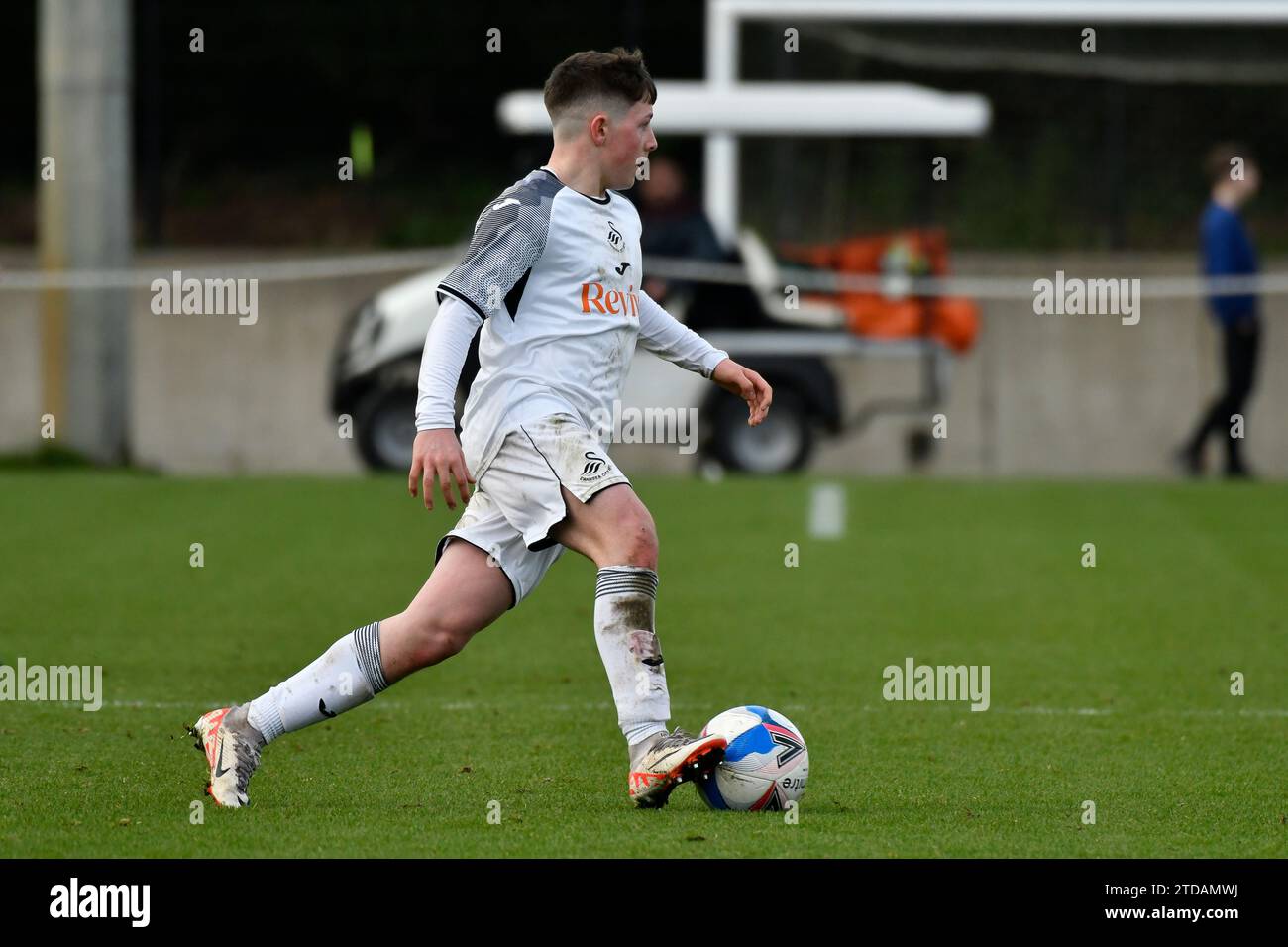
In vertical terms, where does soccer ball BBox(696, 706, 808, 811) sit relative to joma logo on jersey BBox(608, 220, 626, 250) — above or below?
below

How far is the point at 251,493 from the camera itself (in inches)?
571

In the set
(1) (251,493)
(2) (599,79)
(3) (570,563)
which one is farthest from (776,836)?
(1) (251,493)

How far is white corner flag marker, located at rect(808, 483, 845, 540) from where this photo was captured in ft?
42.1

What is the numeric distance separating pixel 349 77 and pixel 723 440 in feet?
19.7

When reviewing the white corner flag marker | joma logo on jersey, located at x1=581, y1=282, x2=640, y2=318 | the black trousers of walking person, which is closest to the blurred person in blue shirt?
the black trousers of walking person

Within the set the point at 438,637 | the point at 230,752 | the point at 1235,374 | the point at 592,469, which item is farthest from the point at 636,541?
the point at 1235,374

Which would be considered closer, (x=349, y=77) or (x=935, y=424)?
(x=935, y=424)

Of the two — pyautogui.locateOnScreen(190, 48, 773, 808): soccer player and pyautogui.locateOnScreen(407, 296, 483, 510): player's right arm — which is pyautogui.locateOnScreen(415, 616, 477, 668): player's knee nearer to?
pyautogui.locateOnScreen(190, 48, 773, 808): soccer player

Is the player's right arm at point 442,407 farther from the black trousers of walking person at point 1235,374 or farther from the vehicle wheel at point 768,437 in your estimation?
the black trousers of walking person at point 1235,374

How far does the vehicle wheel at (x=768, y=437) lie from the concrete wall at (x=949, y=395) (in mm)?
2116

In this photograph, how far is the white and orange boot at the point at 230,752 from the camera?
552 cm

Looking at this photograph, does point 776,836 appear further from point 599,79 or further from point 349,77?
point 349,77

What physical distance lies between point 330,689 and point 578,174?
139 cm

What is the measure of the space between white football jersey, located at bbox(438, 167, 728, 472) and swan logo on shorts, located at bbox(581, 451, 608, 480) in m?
0.14
